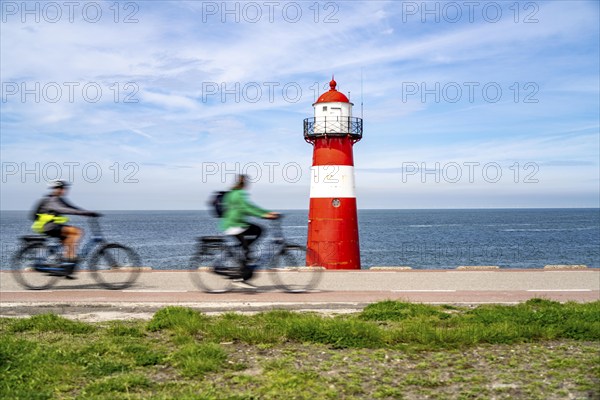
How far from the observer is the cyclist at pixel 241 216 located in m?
10.4

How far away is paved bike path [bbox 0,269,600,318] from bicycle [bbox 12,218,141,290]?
0.97 ft

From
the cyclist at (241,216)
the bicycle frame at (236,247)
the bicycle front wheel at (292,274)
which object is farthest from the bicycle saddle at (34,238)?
the bicycle front wheel at (292,274)

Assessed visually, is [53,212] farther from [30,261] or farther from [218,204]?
[218,204]

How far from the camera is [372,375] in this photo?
537cm

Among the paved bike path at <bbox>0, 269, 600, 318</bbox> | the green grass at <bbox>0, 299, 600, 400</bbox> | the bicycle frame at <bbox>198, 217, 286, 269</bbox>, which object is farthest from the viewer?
the bicycle frame at <bbox>198, 217, 286, 269</bbox>

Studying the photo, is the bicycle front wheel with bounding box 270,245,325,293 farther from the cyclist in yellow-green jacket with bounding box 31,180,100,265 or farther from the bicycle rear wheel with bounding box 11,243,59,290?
the bicycle rear wheel with bounding box 11,243,59,290

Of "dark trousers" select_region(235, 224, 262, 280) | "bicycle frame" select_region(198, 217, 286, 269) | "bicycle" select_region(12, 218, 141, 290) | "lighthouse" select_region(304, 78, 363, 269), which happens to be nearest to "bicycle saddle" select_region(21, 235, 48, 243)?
"bicycle" select_region(12, 218, 141, 290)

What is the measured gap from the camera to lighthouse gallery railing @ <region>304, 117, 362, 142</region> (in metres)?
21.1

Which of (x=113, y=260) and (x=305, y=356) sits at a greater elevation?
(x=113, y=260)

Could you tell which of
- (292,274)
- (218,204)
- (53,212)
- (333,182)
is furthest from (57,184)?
(333,182)

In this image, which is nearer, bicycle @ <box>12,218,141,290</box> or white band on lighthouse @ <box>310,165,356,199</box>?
bicycle @ <box>12,218,141,290</box>

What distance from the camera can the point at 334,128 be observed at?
69.3ft

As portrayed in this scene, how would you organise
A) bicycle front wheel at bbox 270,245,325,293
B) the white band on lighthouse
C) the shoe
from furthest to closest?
1. the white band on lighthouse
2. the shoe
3. bicycle front wheel at bbox 270,245,325,293

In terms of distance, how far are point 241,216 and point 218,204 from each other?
0.49m
